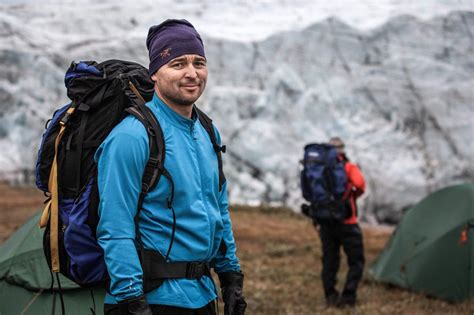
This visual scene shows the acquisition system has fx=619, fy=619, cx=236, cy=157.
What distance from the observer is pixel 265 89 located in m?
23.3

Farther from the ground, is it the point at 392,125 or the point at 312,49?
the point at 312,49

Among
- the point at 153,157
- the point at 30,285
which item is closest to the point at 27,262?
the point at 30,285

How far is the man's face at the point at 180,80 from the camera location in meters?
2.80

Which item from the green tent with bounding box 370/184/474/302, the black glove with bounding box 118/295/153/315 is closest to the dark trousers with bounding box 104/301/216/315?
the black glove with bounding box 118/295/153/315

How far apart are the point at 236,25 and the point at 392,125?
7.97 meters

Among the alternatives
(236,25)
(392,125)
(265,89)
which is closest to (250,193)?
(265,89)

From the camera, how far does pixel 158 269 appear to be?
2.68 meters

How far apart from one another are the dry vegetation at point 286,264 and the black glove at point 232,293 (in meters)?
4.19

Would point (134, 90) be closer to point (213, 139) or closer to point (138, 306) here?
point (213, 139)

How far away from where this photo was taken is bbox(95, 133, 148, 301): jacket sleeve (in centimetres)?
253

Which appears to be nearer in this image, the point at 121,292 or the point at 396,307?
the point at 121,292

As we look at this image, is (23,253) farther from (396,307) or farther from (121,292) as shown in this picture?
(396,307)

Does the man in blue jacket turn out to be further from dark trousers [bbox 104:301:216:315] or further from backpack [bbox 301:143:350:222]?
backpack [bbox 301:143:350:222]

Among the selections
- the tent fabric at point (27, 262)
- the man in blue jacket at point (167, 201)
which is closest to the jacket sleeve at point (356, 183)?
the tent fabric at point (27, 262)
